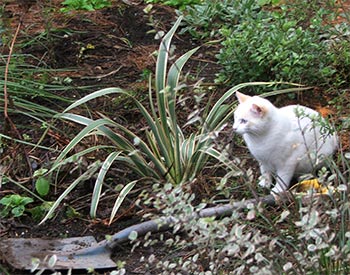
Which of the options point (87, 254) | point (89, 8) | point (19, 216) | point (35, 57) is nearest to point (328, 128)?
point (87, 254)

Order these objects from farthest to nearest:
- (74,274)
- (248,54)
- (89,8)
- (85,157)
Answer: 1. (89,8)
2. (248,54)
3. (85,157)
4. (74,274)

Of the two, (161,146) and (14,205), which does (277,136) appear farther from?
(14,205)

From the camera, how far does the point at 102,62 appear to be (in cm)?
578

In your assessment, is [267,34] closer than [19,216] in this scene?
No

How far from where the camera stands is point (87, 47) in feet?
19.4

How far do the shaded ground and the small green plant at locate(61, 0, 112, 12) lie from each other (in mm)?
71

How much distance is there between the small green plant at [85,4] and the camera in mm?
6453

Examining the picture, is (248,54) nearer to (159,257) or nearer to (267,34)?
(267,34)

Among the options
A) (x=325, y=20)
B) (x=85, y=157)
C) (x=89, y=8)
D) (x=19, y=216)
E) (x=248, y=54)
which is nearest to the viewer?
(x=19, y=216)

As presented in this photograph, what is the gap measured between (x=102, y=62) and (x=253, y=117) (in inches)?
78.5

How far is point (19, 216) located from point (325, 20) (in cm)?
249

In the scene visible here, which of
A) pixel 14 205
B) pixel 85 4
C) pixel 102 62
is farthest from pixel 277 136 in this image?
pixel 85 4

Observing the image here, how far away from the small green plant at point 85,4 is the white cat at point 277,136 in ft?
8.56

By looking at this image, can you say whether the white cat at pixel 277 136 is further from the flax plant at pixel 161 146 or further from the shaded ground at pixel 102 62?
the shaded ground at pixel 102 62
